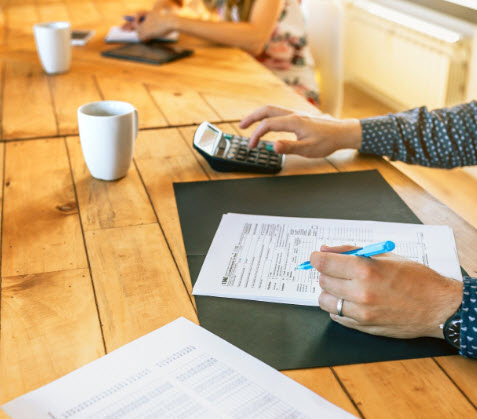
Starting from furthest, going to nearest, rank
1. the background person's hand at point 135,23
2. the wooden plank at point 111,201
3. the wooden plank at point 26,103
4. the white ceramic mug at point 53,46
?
the background person's hand at point 135,23
the white ceramic mug at point 53,46
the wooden plank at point 26,103
the wooden plank at point 111,201

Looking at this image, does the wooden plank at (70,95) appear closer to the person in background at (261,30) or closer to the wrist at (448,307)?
the person in background at (261,30)

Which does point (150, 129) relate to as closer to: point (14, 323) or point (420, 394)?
point (14, 323)

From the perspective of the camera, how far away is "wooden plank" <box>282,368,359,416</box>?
1.87 feet

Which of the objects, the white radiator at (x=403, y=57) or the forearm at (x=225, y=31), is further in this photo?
the white radiator at (x=403, y=57)

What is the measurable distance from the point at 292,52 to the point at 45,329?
1638 mm

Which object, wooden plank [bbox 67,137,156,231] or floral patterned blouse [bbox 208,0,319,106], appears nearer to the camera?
wooden plank [bbox 67,137,156,231]

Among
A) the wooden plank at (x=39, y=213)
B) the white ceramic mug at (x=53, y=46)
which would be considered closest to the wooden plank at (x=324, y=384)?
the wooden plank at (x=39, y=213)

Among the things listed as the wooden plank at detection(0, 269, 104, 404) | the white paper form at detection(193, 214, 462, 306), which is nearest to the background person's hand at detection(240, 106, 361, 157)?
the white paper form at detection(193, 214, 462, 306)

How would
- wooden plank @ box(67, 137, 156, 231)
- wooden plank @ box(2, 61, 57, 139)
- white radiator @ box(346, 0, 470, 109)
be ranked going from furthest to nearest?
white radiator @ box(346, 0, 470, 109) < wooden plank @ box(2, 61, 57, 139) < wooden plank @ box(67, 137, 156, 231)

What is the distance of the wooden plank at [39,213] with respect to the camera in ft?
2.65

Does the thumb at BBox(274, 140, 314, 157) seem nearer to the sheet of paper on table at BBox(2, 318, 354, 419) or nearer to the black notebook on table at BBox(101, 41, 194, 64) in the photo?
the sheet of paper on table at BBox(2, 318, 354, 419)

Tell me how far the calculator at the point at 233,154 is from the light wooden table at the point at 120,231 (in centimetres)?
2

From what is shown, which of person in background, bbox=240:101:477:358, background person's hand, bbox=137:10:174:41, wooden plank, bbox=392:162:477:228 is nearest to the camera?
person in background, bbox=240:101:477:358

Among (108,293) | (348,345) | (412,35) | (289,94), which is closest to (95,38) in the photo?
(289,94)
